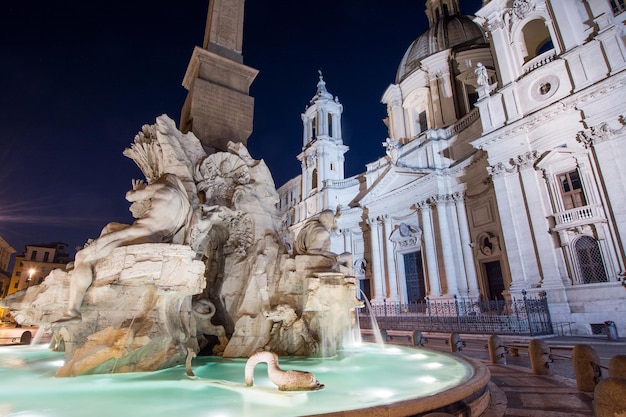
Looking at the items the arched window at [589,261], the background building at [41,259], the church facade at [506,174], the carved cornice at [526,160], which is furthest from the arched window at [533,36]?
the background building at [41,259]

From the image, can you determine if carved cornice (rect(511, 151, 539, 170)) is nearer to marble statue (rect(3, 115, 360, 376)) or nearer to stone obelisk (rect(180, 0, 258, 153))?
marble statue (rect(3, 115, 360, 376))

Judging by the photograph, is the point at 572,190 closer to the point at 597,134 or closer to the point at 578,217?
the point at 578,217

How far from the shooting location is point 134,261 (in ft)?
13.9

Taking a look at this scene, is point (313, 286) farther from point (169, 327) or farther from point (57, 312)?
point (57, 312)

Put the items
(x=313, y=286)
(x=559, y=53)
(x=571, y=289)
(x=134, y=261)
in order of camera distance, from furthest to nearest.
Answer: (x=559, y=53), (x=571, y=289), (x=313, y=286), (x=134, y=261)

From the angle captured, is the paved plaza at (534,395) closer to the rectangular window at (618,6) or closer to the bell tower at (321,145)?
the rectangular window at (618,6)

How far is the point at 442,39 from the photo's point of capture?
97.5ft

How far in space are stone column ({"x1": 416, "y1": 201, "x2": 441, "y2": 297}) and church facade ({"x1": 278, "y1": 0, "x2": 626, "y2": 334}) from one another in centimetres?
7

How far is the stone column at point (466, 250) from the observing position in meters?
19.9

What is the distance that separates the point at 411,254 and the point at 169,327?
22205 mm

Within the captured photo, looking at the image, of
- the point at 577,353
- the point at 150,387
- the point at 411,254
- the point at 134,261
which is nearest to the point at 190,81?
the point at 134,261

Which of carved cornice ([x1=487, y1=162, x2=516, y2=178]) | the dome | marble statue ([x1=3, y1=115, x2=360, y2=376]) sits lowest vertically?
marble statue ([x1=3, y1=115, x2=360, y2=376])

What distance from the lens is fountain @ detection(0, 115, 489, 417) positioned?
10.3ft

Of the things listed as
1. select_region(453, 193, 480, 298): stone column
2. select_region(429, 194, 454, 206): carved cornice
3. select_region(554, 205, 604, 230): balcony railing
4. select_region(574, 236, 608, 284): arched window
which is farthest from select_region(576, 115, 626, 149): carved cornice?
select_region(429, 194, 454, 206): carved cornice
